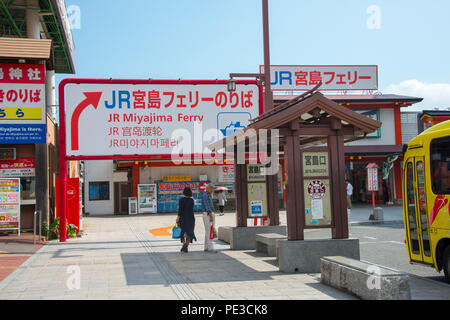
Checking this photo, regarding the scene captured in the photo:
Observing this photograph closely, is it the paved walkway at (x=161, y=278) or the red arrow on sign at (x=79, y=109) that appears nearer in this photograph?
the paved walkway at (x=161, y=278)

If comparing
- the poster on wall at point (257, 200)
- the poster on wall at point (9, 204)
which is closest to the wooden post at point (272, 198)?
the poster on wall at point (257, 200)

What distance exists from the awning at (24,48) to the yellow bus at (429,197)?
41.7 feet

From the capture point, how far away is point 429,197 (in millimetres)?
9055

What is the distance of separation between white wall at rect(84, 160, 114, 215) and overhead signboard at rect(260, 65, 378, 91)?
13.3 m

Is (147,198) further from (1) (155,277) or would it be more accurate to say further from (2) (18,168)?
(1) (155,277)

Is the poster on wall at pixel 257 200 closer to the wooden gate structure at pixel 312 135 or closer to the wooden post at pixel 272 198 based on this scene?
the wooden post at pixel 272 198

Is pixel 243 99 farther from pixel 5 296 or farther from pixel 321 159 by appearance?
pixel 5 296

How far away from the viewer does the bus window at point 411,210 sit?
9.58 meters

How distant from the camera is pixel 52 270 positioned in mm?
10477

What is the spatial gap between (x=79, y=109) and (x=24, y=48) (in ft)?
9.39

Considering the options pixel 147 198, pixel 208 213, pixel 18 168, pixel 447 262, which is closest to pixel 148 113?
pixel 18 168

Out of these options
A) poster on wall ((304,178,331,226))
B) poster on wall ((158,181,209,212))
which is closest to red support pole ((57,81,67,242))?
poster on wall ((304,178,331,226))
